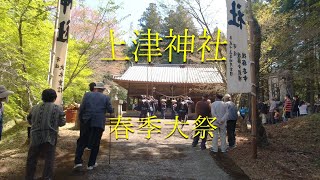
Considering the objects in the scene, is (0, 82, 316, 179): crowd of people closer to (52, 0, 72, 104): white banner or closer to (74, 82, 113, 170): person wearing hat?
(74, 82, 113, 170): person wearing hat

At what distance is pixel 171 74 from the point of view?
2736 centimetres

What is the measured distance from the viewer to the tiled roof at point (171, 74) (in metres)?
25.3

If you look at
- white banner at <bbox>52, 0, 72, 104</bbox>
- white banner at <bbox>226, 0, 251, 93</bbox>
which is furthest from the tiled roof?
white banner at <bbox>52, 0, 72, 104</bbox>

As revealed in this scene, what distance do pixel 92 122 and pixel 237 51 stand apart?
3768 mm

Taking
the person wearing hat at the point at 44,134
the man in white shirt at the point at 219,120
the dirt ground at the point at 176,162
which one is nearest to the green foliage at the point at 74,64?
the dirt ground at the point at 176,162

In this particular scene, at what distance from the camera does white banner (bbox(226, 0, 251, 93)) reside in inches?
287

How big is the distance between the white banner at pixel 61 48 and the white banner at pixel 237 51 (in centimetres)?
372

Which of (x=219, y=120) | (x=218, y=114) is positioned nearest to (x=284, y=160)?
(x=219, y=120)

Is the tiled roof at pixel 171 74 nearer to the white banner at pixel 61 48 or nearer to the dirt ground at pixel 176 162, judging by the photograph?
the dirt ground at pixel 176 162

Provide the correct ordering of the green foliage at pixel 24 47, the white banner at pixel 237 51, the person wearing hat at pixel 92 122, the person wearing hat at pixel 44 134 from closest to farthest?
the person wearing hat at pixel 44 134
the person wearing hat at pixel 92 122
the white banner at pixel 237 51
the green foliage at pixel 24 47

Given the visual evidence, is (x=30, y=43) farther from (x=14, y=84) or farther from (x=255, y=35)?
(x=255, y=35)

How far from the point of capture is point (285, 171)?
6.46m

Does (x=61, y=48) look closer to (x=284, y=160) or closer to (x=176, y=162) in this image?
(x=176, y=162)

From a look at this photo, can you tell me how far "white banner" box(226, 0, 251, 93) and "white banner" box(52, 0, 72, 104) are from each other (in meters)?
3.72
